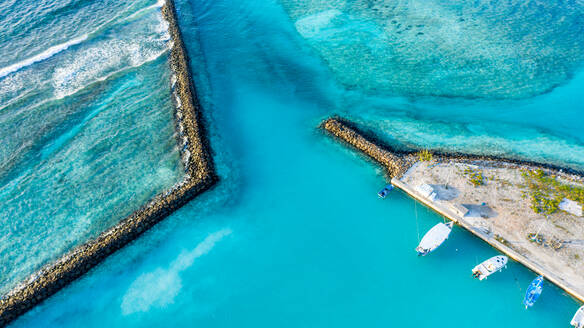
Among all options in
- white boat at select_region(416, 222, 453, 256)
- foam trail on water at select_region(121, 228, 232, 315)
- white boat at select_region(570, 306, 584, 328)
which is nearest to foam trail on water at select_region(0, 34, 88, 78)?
foam trail on water at select_region(121, 228, 232, 315)

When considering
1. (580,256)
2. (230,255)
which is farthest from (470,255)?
(230,255)

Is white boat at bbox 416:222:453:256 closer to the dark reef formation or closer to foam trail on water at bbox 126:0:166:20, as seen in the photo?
the dark reef formation

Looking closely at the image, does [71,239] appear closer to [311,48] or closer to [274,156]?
[274,156]

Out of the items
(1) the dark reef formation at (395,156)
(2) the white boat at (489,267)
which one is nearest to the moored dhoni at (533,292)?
(2) the white boat at (489,267)

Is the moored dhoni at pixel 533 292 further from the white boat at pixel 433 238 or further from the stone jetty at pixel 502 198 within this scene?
the white boat at pixel 433 238

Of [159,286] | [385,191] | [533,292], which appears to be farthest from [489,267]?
[159,286]
